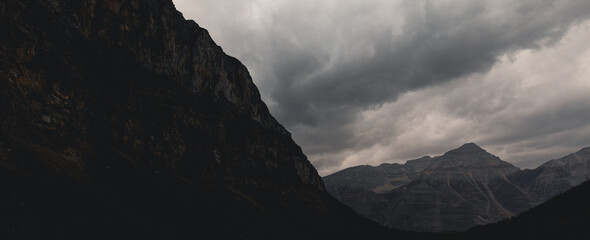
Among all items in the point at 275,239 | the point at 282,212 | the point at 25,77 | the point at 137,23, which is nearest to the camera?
the point at 25,77

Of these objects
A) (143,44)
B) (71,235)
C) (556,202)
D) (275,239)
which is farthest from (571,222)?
(143,44)

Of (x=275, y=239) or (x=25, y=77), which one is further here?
(x=275, y=239)

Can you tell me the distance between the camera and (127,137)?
10331 cm

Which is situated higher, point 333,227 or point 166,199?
point 166,199

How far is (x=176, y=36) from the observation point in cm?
15050

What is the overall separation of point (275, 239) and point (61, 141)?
64386mm

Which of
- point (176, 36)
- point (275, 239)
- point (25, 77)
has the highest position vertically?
point (176, 36)

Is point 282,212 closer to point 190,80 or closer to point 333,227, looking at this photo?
point 333,227

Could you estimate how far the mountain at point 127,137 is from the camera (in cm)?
5372

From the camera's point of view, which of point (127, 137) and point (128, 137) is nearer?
point (127, 137)

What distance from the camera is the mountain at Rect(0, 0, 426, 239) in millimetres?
53719

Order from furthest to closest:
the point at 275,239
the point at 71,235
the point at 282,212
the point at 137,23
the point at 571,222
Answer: the point at 282,212 → the point at 137,23 → the point at 275,239 → the point at 571,222 → the point at 71,235

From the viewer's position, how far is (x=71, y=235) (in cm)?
4534

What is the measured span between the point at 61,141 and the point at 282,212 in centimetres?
9551
